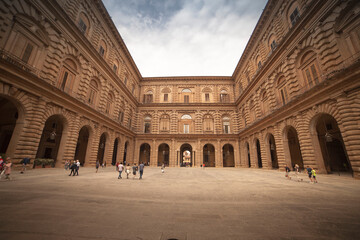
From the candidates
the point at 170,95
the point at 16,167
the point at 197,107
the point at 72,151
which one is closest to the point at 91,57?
the point at 72,151

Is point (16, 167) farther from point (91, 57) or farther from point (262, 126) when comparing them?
point (262, 126)

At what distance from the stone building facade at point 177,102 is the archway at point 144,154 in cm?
49

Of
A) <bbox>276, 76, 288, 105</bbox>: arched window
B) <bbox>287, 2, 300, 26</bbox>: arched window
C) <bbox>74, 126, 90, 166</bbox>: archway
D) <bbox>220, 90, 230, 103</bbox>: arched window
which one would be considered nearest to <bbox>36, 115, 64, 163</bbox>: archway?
<bbox>74, 126, 90, 166</bbox>: archway

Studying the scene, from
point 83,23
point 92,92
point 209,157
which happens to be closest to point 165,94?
point 92,92

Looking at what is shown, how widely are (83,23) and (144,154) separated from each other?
24.6 m

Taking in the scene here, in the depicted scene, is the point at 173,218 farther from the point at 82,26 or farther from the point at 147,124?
the point at 147,124

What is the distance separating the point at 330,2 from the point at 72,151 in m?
26.8

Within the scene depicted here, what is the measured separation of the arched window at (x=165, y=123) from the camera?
32125mm

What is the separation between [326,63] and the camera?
41.1ft

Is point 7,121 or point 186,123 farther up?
point 186,123

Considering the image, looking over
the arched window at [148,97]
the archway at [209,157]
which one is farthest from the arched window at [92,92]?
the archway at [209,157]

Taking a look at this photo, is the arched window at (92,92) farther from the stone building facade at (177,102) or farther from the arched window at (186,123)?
the arched window at (186,123)

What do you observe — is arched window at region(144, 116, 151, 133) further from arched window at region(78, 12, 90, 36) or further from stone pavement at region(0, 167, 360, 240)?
stone pavement at region(0, 167, 360, 240)

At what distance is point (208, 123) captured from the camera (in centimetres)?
3209
